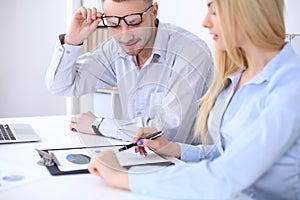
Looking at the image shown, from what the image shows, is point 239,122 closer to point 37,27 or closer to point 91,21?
point 91,21

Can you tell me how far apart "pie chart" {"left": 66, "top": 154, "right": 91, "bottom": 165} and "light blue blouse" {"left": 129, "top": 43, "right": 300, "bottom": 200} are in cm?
21

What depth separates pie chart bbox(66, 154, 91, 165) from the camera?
1072 millimetres

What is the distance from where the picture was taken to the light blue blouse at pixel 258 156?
2.67ft

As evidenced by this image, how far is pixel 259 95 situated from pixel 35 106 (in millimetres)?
2503

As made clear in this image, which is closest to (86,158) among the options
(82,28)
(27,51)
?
(82,28)

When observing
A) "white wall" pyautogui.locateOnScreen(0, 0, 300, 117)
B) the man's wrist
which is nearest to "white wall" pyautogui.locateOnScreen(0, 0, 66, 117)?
"white wall" pyautogui.locateOnScreen(0, 0, 300, 117)

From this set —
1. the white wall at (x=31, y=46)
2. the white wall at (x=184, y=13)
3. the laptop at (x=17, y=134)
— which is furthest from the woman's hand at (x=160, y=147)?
the white wall at (x=31, y=46)

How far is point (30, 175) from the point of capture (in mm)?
968

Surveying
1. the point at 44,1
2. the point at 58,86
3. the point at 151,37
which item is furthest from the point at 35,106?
the point at 151,37

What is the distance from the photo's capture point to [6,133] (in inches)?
53.4

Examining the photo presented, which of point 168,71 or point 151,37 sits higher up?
point 151,37

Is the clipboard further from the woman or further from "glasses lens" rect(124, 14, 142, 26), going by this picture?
"glasses lens" rect(124, 14, 142, 26)

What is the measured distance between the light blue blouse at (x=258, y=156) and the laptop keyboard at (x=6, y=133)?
0.57 m

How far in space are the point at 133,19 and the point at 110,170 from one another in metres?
0.61
